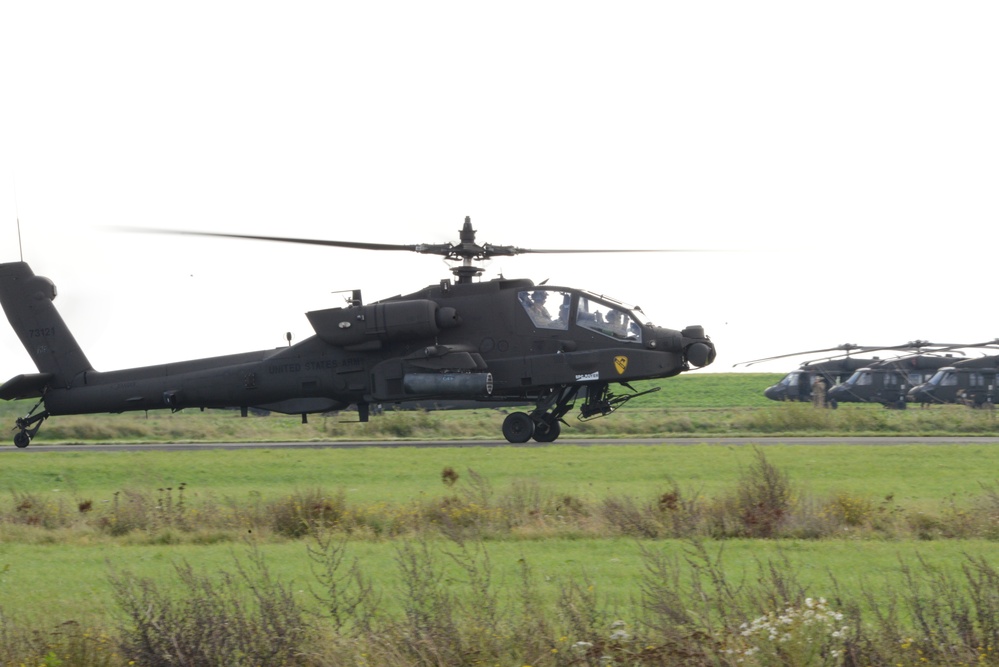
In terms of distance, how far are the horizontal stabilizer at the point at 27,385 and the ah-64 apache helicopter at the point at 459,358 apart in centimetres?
177

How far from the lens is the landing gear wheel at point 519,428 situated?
26.5 meters

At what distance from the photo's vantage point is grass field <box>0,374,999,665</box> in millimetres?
9352

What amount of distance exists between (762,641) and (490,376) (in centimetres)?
1752

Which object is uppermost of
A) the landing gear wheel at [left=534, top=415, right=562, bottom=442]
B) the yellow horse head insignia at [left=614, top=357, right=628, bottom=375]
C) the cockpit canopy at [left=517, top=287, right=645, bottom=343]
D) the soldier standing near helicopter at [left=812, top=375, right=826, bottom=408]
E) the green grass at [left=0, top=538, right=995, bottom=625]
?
the cockpit canopy at [left=517, top=287, right=645, bottom=343]

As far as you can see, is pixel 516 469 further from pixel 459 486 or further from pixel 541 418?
pixel 541 418

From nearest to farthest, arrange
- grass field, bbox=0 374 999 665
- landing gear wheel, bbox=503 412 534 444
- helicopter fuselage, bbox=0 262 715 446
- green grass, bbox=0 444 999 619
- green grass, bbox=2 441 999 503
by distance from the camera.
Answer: grass field, bbox=0 374 999 665 → green grass, bbox=0 444 999 619 → green grass, bbox=2 441 999 503 → helicopter fuselage, bbox=0 262 715 446 → landing gear wheel, bbox=503 412 534 444

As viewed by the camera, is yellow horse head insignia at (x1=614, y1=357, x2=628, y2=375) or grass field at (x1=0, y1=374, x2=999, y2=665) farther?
Result: yellow horse head insignia at (x1=614, y1=357, x2=628, y2=375)

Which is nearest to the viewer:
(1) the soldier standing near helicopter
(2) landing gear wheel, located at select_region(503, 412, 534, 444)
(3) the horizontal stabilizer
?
(2) landing gear wheel, located at select_region(503, 412, 534, 444)

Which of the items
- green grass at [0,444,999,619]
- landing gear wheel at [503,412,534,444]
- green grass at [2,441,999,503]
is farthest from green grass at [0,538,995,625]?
landing gear wheel at [503,412,534,444]

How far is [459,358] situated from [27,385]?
1094 cm

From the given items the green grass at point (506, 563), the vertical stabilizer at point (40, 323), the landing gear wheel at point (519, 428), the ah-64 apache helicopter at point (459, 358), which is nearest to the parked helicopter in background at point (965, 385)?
the ah-64 apache helicopter at point (459, 358)

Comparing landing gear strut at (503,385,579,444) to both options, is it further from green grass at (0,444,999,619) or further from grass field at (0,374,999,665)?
green grass at (0,444,999,619)

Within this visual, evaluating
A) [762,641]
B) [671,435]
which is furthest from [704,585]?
[671,435]

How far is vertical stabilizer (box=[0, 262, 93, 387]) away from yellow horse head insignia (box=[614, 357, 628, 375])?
12856mm
